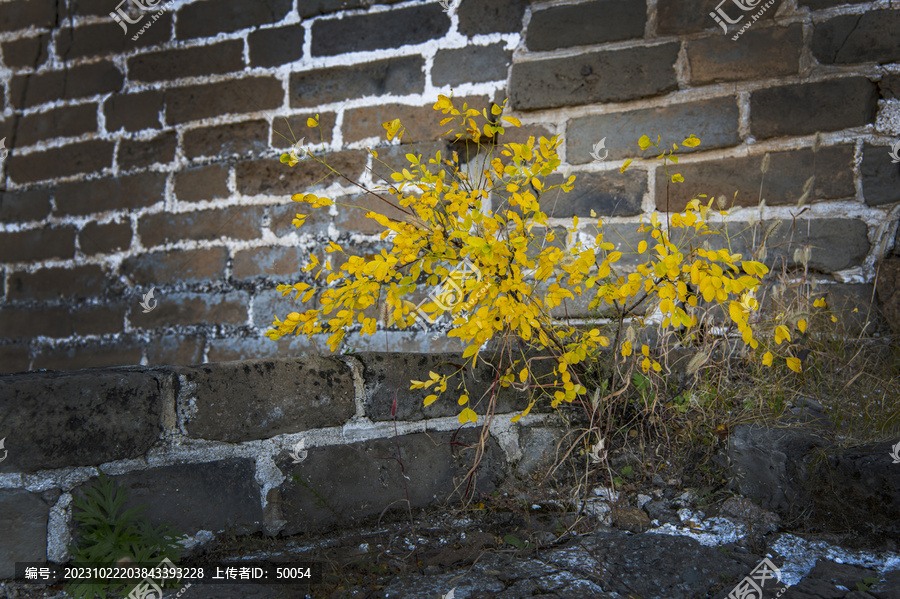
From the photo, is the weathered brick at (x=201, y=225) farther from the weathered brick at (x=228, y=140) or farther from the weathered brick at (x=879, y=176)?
the weathered brick at (x=879, y=176)

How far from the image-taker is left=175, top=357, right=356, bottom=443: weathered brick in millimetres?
1146

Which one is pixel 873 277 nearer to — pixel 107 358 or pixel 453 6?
pixel 453 6

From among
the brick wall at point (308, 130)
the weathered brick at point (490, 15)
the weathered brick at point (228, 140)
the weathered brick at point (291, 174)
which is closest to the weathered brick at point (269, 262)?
the brick wall at point (308, 130)

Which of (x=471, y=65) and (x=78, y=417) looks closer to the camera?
(x=78, y=417)

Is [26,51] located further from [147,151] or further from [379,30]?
[379,30]

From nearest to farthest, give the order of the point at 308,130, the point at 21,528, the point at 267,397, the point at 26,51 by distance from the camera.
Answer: the point at 21,528 < the point at 267,397 < the point at 308,130 < the point at 26,51

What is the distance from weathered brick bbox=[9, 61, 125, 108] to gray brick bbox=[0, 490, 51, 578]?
183cm

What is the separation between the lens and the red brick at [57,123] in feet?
7.43

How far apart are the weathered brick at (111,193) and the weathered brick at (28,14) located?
72 cm

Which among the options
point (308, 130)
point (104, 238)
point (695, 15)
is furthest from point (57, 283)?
point (695, 15)

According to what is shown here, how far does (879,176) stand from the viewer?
1.59 m

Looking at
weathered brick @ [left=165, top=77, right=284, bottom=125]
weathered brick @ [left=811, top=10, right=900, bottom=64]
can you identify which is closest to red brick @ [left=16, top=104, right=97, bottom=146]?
weathered brick @ [left=165, top=77, right=284, bottom=125]

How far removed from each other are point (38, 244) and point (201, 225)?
30.8 inches

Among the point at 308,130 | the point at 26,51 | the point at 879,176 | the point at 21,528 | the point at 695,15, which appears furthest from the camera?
the point at 26,51
